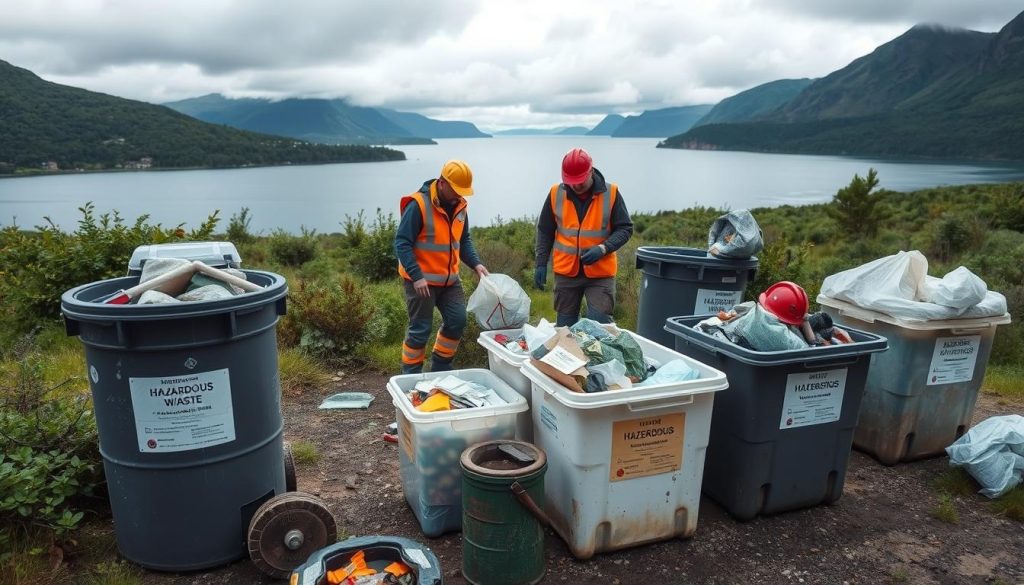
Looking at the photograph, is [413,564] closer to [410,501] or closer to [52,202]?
[410,501]

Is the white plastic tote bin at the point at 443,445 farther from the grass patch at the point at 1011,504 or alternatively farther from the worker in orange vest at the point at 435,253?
the grass patch at the point at 1011,504

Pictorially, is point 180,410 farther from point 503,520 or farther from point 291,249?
point 291,249

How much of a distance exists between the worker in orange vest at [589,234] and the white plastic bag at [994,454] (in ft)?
8.15

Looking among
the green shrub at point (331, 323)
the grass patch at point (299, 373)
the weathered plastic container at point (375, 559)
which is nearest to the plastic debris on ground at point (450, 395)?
the weathered plastic container at point (375, 559)

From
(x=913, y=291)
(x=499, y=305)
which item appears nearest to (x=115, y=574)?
(x=499, y=305)

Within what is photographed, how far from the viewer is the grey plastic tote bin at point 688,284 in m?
4.75

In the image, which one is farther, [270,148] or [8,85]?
[270,148]

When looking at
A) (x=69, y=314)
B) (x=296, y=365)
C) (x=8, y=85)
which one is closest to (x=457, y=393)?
(x=69, y=314)

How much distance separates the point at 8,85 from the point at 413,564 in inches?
3968

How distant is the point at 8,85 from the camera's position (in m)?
77.3

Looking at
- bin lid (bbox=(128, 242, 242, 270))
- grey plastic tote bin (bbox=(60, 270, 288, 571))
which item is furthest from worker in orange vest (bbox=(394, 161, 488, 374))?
grey plastic tote bin (bbox=(60, 270, 288, 571))

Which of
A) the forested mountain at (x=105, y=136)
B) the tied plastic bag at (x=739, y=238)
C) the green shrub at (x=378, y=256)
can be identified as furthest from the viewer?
the forested mountain at (x=105, y=136)

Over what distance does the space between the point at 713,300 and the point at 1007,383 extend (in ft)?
10.4

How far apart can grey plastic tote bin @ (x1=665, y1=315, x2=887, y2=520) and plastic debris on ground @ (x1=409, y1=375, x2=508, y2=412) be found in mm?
1227
